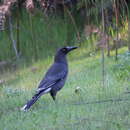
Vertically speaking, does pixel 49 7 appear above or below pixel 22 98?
above

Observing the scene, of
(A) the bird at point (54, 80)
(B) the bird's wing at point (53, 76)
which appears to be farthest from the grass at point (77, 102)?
(B) the bird's wing at point (53, 76)

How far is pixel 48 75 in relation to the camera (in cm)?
952

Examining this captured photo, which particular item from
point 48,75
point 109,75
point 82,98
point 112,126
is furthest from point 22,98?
point 112,126

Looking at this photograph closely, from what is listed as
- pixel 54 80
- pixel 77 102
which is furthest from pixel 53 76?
pixel 77 102

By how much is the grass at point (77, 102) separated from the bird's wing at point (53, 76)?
290 mm

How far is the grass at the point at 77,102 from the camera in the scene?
23.7 feet

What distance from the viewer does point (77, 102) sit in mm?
8602

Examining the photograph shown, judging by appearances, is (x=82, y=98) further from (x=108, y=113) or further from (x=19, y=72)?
(x=19, y=72)

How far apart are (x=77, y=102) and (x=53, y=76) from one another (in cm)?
109

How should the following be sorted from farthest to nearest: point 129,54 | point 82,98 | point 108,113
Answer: point 129,54, point 82,98, point 108,113

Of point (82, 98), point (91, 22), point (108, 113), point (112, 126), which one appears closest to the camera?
point (112, 126)

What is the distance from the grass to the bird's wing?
29cm

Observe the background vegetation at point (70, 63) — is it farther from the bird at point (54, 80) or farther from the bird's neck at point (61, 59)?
the bird's neck at point (61, 59)

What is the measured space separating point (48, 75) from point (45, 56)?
4.13 metres
